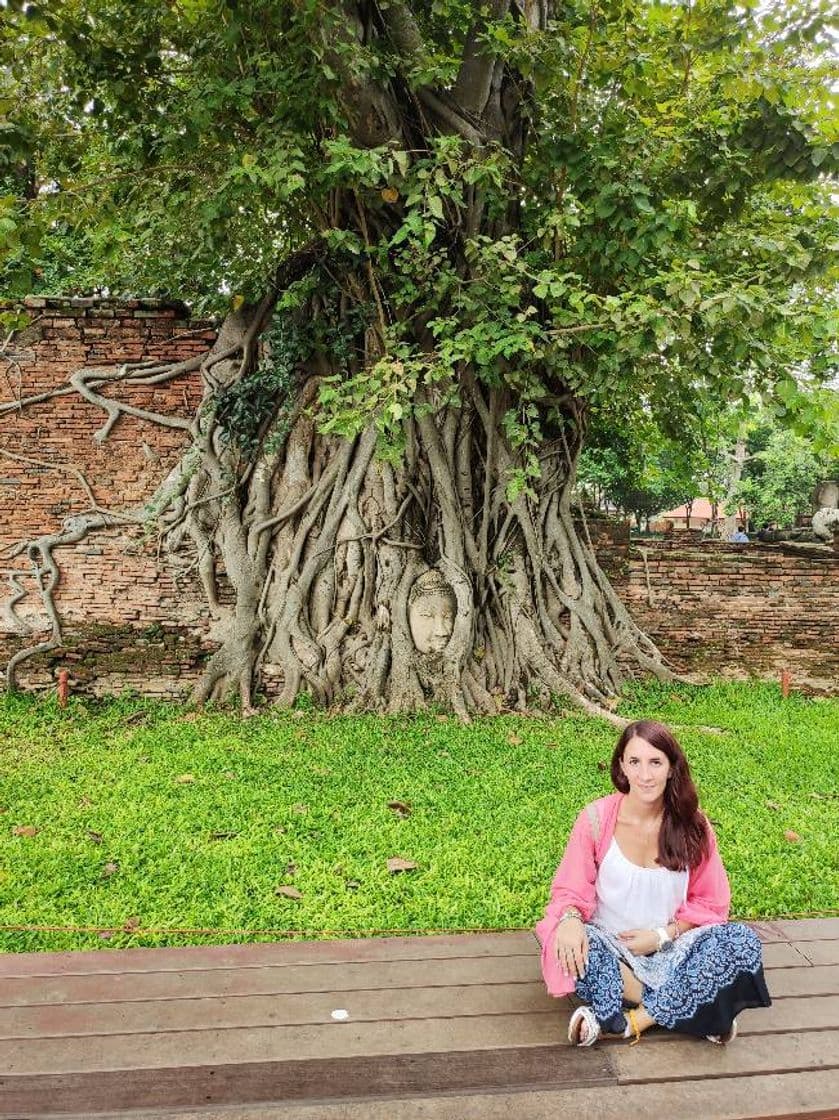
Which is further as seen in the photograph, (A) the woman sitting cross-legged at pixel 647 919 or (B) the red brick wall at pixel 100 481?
(B) the red brick wall at pixel 100 481

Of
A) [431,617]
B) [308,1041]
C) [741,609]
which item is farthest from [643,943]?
[741,609]

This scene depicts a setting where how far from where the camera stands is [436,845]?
3.78 m

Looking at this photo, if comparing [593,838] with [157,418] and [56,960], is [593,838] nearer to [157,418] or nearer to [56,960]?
[56,960]

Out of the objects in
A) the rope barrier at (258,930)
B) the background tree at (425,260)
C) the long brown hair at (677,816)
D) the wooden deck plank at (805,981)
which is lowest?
the rope barrier at (258,930)

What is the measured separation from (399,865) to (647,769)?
1756mm

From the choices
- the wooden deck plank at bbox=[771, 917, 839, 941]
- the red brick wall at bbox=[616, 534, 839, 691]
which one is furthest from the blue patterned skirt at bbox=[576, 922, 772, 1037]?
the red brick wall at bbox=[616, 534, 839, 691]

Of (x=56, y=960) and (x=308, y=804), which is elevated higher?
(x=56, y=960)

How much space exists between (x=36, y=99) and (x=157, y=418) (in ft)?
7.70

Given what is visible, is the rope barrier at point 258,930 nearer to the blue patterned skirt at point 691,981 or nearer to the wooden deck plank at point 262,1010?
the wooden deck plank at point 262,1010

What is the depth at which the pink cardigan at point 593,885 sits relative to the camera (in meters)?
2.14

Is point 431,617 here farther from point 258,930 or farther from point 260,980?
point 260,980

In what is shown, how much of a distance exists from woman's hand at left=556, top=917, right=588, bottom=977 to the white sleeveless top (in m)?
0.18

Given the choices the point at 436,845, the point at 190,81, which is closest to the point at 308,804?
A: the point at 436,845

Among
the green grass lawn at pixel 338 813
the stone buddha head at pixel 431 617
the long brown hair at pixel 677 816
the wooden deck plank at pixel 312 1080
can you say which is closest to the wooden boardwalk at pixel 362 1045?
the wooden deck plank at pixel 312 1080
